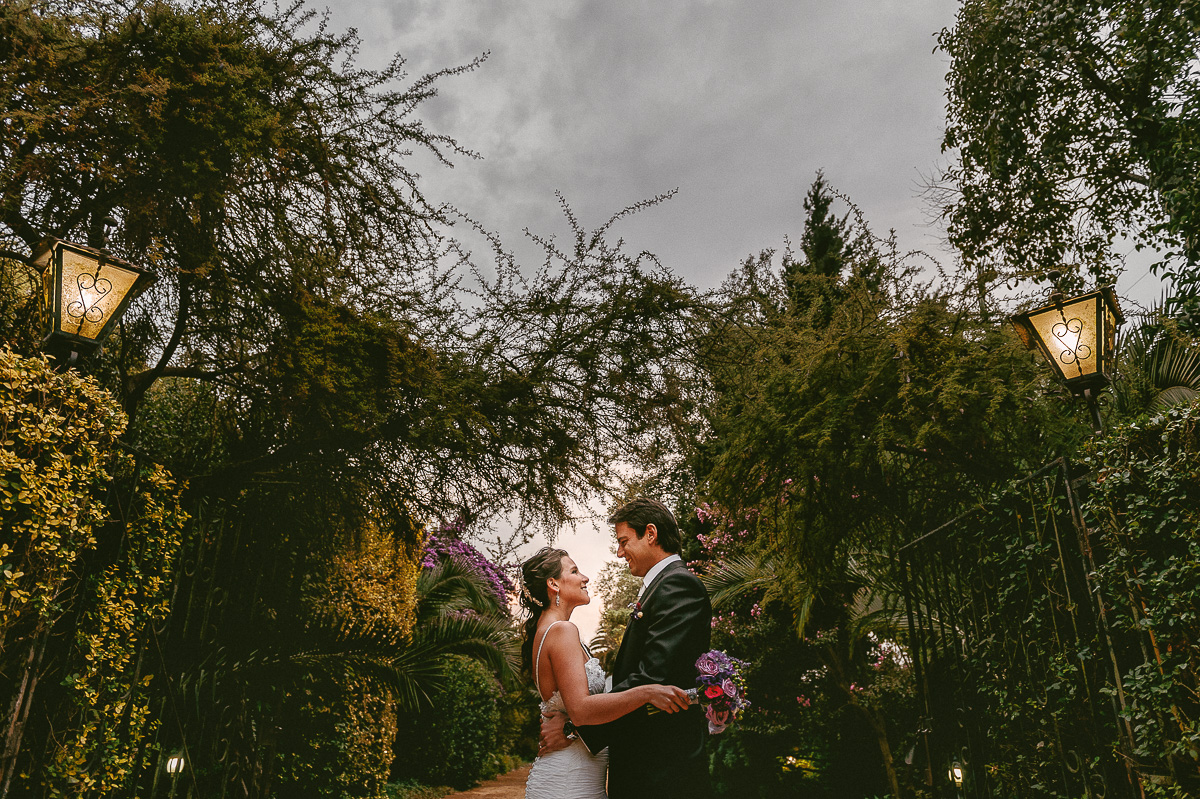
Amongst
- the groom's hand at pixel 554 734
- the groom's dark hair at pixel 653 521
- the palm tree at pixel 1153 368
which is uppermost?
the palm tree at pixel 1153 368

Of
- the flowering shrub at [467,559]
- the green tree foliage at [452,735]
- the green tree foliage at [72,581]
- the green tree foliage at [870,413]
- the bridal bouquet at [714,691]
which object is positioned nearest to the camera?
the bridal bouquet at [714,691]

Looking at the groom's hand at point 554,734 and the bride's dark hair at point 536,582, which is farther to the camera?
the bride's dark hair at point 536,582

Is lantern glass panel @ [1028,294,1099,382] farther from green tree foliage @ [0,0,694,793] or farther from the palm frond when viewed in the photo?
the palm frond

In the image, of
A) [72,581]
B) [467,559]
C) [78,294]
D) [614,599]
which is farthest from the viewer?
[614,599]

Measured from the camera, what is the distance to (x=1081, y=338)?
166 inches

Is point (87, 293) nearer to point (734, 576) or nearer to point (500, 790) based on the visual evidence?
point (734, 576)

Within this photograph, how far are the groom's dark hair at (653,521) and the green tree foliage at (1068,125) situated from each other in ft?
23.0

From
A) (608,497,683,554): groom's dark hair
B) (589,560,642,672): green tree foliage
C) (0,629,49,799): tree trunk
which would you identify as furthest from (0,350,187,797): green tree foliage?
(589,560,642,672): green tree foliage

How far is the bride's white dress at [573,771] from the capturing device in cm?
286

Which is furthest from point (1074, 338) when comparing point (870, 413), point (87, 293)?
point (87, 293)

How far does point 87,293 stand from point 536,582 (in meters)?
3.10

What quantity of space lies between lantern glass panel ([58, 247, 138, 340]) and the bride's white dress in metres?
3.22

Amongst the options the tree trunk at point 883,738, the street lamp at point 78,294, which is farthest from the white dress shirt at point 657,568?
the tree trunk at point 883,738

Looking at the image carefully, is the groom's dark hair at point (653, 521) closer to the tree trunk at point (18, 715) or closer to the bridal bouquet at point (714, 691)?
the bridal bouquet at point (714, 691)
